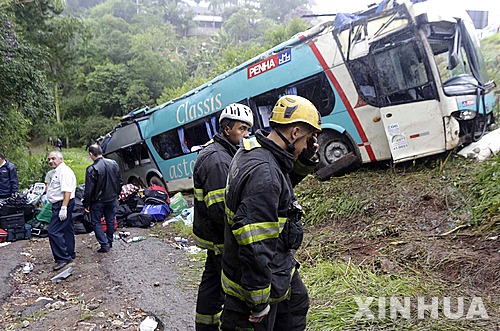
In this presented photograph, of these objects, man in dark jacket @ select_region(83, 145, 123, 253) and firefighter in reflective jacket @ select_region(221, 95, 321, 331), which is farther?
man in dark jacket @ select_region(83, 145, 123, 253)

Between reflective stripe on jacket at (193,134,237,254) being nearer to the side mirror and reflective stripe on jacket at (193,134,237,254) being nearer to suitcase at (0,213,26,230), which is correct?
the side mirror

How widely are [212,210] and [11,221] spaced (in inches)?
218

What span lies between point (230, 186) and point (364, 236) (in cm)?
304

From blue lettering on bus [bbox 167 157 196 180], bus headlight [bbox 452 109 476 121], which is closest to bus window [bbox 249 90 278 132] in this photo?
blue lettering on bus [bbox 167 157 196 180]

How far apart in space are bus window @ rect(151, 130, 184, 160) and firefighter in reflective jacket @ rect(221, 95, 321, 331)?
7.70m

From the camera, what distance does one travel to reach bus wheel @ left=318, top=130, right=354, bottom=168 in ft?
21.4

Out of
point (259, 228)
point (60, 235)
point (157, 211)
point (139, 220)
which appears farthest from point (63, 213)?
point (259, 228)

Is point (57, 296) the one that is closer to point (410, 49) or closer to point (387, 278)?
point (387, 278)

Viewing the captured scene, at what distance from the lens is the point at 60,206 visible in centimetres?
491

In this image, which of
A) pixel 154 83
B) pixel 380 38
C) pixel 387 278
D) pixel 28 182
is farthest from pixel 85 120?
pixel 387 278

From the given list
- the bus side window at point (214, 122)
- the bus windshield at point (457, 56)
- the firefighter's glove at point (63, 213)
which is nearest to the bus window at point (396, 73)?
the bus windshield at point (457, 56)

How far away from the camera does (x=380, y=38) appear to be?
Answer: 19.1 feet

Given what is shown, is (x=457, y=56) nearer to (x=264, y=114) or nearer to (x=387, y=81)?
(x=387, y=81)

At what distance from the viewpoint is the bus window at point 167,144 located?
952 centimetres
